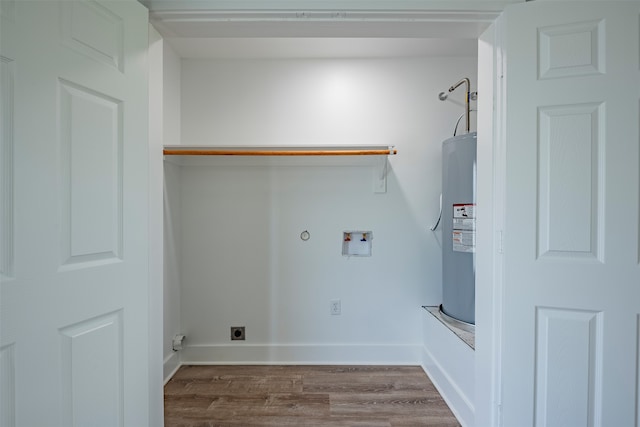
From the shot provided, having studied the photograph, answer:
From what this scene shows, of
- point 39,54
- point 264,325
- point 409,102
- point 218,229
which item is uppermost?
point 409,102

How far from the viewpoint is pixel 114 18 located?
0.98m

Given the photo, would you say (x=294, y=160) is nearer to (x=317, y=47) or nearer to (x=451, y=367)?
(x=317, y=47)

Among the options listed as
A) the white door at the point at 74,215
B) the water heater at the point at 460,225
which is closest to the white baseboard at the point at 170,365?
the white door at the point at 74,215

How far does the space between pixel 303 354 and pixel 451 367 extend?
1.02 m

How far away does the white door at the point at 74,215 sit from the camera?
0.76 m

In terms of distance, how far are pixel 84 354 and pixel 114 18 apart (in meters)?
1.09

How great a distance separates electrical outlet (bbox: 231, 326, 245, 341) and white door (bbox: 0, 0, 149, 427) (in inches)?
44.2

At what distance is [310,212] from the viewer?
2203 millimetres

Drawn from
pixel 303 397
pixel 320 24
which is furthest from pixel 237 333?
pixel 320 24

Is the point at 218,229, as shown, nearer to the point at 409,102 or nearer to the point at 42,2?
the point at 42,2

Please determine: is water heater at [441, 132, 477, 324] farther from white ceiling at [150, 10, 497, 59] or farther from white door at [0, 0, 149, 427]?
white door at [0, 0, 149, 427]

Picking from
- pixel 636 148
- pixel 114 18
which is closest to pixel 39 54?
pixel 114 18

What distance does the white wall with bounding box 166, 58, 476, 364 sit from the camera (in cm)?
219

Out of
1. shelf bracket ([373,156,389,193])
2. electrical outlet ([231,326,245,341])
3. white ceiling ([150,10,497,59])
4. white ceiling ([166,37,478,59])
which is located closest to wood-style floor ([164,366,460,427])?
electrical outlet ([231,326,245,341])
